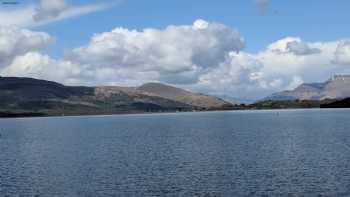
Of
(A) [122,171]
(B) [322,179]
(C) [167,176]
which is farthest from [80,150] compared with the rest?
(B) [322,179]

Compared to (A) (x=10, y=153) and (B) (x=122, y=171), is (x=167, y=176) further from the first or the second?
(A) (x=10, y=153)

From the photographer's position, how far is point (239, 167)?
85.6 metres

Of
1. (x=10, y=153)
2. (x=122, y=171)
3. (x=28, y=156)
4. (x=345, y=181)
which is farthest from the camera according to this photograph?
(x=10, y=153)

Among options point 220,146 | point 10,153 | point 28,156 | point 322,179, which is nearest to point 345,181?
point 322,179

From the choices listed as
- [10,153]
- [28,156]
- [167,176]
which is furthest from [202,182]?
[10,153]

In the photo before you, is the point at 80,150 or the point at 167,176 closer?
the point at 167,176

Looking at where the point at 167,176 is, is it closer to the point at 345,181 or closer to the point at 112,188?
the point at 112,188

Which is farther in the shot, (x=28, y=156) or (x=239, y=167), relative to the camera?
(x=28, y=156)

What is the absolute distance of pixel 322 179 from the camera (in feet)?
235

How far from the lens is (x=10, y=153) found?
410ft

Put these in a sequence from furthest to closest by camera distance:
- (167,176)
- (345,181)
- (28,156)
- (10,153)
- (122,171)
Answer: (10,153) → (28,156) → (122,171) → (167,176) → (345,181)

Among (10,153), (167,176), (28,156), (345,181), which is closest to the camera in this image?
(345,181)

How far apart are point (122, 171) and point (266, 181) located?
85.5ft

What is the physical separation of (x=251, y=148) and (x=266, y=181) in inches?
1806
